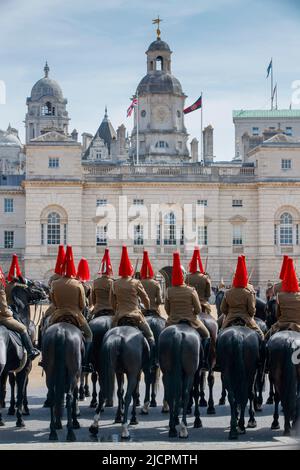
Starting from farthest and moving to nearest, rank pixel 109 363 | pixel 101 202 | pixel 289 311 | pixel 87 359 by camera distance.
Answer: pixel 101 202
pixel 87 359
pixel 289 311
pixel 109 363

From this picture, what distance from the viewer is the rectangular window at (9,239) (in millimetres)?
74312

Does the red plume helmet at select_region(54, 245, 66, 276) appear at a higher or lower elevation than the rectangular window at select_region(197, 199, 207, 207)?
lower

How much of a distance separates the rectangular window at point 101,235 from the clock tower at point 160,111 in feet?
33.7

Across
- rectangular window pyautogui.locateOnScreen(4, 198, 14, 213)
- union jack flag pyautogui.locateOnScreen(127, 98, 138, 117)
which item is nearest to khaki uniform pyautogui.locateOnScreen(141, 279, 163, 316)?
rectangular window pyautogui.locateOnScreen(4, 198, 14, 213)

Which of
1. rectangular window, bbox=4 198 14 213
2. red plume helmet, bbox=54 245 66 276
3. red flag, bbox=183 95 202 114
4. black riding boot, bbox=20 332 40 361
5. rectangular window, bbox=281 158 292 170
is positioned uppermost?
red flag, bbox=183 95 202 114

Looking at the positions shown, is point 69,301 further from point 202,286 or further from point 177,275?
point 202,286

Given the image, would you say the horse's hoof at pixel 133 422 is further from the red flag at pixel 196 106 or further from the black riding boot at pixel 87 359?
the red flag at pixel 196 106

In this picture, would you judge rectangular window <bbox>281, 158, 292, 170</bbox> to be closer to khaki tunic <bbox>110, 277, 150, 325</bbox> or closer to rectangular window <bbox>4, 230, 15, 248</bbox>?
rectangular window <bbox>4, 230, 15, 248</bbox>

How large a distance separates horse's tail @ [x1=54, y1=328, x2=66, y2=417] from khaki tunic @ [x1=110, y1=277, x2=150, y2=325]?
177 cm

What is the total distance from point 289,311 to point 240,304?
1032 millimetres

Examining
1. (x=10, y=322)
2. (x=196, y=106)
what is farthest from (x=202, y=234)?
(x=10, y=322)

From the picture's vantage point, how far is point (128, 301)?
18609 millimetres

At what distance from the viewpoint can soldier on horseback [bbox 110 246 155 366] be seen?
18469mm

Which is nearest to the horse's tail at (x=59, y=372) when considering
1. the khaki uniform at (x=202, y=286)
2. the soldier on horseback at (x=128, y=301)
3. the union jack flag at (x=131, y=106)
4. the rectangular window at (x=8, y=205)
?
the soldier on horseback at (x=128, y=301)
